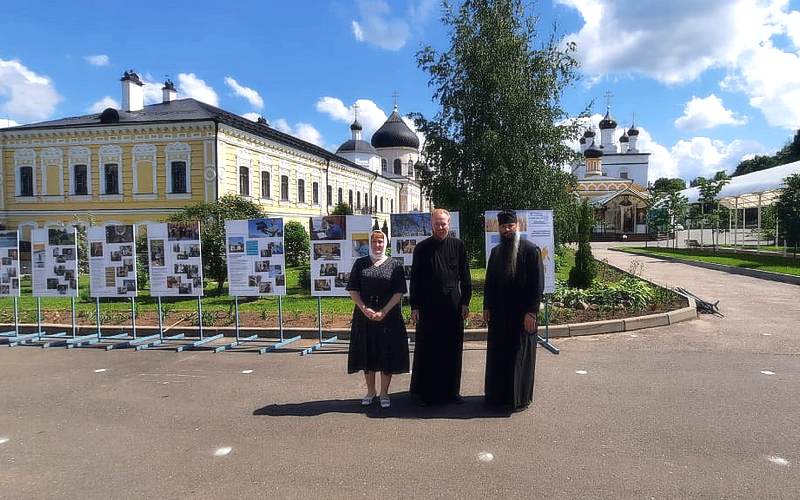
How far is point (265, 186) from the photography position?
3100cm

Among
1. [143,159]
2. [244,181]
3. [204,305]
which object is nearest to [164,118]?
[143,159]

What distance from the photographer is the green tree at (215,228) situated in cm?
1295

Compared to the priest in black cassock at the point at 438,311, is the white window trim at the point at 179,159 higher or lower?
higher

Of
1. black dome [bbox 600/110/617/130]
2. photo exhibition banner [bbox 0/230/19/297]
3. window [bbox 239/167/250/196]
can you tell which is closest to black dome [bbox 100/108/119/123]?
window [bbox 239/167/250/196]

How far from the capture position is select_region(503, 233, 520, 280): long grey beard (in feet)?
17.4

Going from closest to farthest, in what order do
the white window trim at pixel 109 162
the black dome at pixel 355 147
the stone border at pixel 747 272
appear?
1. the stone border at pixel 747 272
2. the white window trim at pixel 109 162
3. the black dome at pixel 355 147

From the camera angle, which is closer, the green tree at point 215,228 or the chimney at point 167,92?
the green tree at point 215,228

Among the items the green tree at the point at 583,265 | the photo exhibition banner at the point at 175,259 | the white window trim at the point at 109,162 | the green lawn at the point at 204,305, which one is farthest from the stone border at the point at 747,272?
the white window trim at the point at 109,162

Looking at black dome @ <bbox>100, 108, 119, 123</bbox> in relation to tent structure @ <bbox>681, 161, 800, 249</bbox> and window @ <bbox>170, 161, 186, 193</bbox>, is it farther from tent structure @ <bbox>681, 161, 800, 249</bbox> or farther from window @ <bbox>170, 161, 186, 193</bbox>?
tent structure @ <bbox>681, 161, 800, 249</bbox>

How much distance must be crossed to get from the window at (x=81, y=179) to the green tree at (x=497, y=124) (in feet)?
71.8

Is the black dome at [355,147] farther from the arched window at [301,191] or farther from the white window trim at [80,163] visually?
the white window trim at [80,163]

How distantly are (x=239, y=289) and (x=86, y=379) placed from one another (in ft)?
8.38

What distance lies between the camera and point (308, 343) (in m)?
8.59

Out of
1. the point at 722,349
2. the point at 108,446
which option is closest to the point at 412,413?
the point at 108,446
